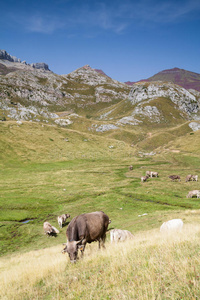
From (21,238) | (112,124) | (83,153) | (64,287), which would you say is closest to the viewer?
(64,287)

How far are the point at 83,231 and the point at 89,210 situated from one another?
2367cm

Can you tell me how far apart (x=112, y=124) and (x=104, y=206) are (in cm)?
14080

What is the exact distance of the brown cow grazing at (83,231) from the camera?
10.4 m

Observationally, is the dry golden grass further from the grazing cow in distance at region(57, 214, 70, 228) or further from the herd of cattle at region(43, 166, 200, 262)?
the grazing cow in distance at region(57, 214, 70, 228)

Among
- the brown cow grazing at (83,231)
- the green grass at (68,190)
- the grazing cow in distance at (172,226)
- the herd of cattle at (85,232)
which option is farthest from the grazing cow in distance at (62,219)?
the grazing cow in distance at (172,226)

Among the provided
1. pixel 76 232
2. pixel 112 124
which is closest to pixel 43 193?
pixel 76 232

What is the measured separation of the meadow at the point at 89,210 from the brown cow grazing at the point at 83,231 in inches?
28.2

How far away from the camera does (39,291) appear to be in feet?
22.7

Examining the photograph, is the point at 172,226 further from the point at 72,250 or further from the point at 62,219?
the point at 62,219

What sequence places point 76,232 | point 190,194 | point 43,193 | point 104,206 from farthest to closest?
point 43,193
point 190,194
point 104,206
point 76,232

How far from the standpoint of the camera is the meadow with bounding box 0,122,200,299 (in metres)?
5.79

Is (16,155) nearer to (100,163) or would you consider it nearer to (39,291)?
(100,163)

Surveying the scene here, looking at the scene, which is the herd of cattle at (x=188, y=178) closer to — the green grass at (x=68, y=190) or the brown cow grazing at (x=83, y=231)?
the green grass at (x=68, y=190)

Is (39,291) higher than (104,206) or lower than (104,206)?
higher
